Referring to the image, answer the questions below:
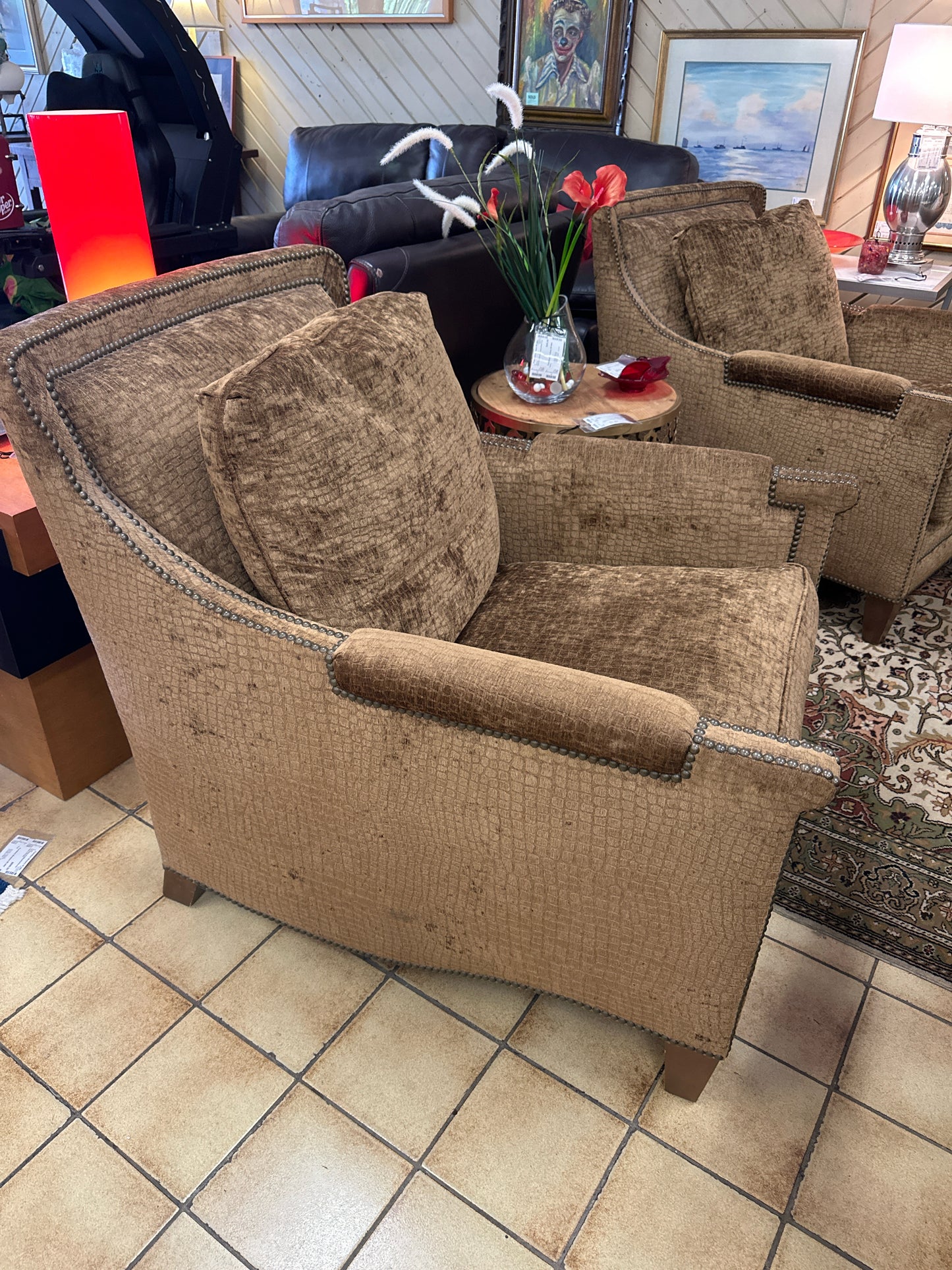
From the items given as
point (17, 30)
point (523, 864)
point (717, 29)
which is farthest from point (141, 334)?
point (17, 30)

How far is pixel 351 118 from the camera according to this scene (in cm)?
439

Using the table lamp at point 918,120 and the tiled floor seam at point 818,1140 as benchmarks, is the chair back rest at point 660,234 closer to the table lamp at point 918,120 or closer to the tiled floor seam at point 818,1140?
the table lamp at point 918,120

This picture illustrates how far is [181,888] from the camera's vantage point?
147 centimetres

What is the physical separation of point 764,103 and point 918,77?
2.34 feet

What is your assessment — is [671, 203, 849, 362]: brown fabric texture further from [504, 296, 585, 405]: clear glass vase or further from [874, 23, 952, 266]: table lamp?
[874, 23, 952, 266]: table lamp

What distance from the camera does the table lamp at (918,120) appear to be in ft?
8.92

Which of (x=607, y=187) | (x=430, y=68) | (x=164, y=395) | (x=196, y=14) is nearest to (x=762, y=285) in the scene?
(x=607, y=187)

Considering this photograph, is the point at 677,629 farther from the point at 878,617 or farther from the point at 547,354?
the point at 878,617

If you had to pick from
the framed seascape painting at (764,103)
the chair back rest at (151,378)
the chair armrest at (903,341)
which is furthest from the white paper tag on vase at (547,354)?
the framed seascape painting at (764,103)

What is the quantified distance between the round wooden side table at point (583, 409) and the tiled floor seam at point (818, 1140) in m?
1.12

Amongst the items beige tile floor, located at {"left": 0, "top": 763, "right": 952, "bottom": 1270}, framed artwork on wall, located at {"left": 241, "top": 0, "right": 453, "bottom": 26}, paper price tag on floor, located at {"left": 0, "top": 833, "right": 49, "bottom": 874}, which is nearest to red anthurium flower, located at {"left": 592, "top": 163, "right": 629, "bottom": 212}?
beige tile floor, located at {"left": 0, "top": 763, "right": 952, "bottom": 1270}

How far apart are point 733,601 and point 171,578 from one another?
2.81 ft

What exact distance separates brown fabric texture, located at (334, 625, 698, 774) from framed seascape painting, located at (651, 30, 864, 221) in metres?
3.20

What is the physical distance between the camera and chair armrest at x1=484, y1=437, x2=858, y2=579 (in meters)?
1.53
